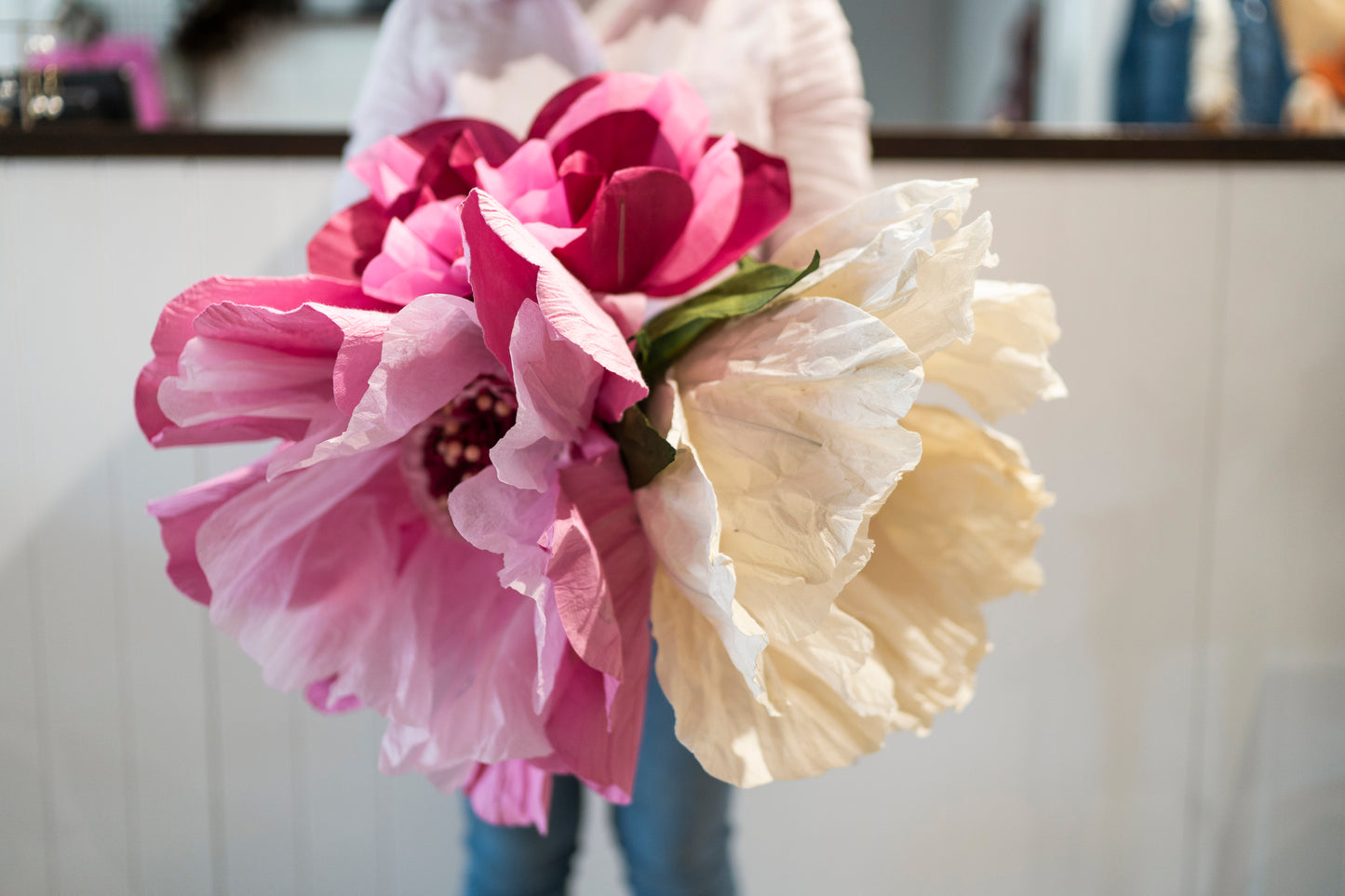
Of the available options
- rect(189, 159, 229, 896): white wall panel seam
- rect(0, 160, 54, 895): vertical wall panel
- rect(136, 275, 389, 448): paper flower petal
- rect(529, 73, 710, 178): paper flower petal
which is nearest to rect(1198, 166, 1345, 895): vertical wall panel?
rect(529, 73, 710, 178): paper flower petal

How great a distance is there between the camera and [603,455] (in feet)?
0.74

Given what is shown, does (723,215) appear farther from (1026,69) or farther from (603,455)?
(1026,69)

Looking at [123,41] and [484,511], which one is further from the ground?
[123,41]

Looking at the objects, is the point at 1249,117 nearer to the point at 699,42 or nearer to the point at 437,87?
the point at 699,42

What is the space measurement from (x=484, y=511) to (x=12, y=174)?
0.84 m

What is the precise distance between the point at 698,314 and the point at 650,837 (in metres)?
0.54

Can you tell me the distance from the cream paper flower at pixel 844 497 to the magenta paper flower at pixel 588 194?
0.03 m

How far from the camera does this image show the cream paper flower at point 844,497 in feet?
0.64

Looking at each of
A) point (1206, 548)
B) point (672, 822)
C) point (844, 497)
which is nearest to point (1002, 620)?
point (1206, 548)

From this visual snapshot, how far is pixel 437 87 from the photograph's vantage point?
23.5 inches

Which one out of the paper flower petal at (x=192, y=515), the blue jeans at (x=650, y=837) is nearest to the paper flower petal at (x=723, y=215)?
the paper flower petal at (x=192, y=515)

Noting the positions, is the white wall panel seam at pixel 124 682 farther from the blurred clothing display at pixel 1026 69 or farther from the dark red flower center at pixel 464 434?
the blurred clothing display at pixel 1026 69

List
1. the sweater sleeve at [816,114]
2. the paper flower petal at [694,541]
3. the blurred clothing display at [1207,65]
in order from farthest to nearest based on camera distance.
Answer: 1. the blurred clothing display at [1207,65]
2. the sweater sleeve at [816,114]
3. the paper flower petal at [694,541]

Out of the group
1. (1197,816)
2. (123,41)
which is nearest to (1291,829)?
(1197,816)
